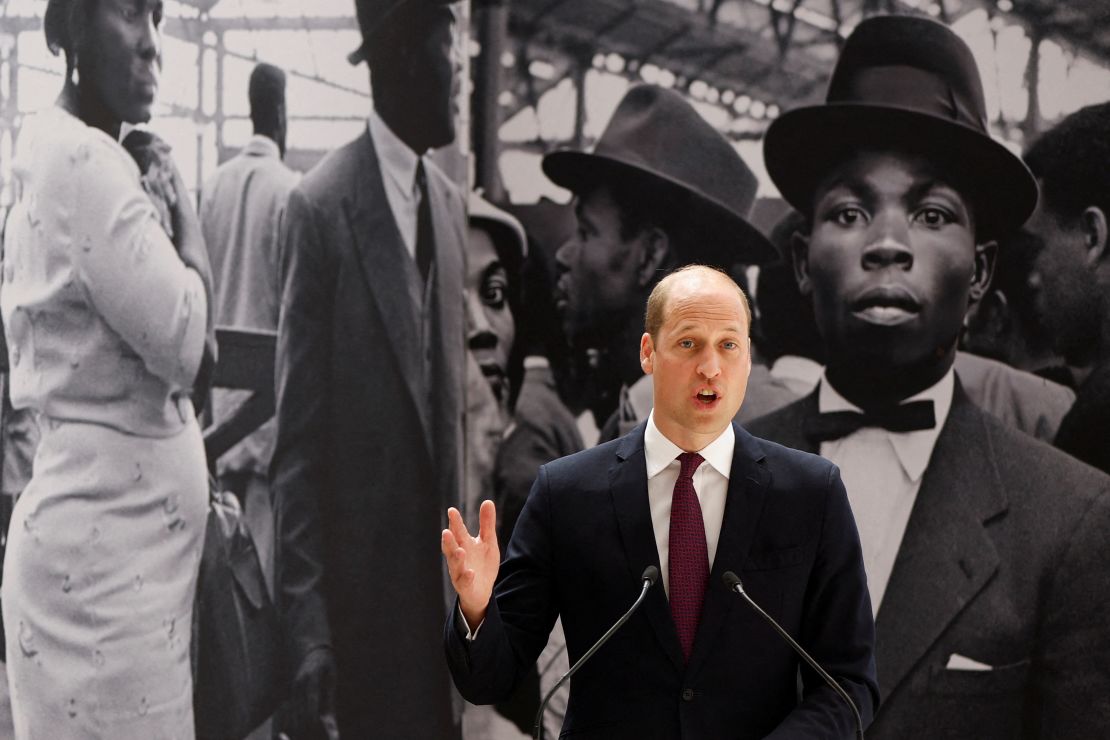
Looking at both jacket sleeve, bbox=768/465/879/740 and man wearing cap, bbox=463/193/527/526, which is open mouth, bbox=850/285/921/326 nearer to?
man wearing cap, bbox=463/193/527/526

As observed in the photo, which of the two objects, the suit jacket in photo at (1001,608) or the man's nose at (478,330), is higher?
the man's nose at (478,330)

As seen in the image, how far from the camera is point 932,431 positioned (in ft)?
11.6

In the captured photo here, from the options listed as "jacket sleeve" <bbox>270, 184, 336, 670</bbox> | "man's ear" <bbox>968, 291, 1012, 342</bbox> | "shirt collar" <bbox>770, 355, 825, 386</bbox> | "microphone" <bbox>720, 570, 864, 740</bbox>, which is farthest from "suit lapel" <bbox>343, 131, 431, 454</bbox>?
"microphone" <bbox>720, 570, 864, 740</bbox>

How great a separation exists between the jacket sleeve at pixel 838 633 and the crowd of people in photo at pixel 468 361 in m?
1.99

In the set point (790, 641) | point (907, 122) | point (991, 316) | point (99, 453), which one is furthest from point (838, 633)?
point (99, 453)

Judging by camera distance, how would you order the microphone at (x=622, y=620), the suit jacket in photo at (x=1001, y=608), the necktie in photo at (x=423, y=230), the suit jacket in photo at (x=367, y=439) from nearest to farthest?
the microphone at (x=622, y=620) < the suit jacket in photo at (x=1001, y=608) < the suit jacket in photo at (x=367, y=439) < the necktie in photo at (x=423, y=230)

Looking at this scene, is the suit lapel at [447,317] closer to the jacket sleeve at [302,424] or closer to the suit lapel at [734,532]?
the jacket sleeve at [302,424]

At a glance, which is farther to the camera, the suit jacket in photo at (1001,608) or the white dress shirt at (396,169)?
the white dress shirt at (396,169)

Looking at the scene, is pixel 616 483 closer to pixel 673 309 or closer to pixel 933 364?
pixel 673 309

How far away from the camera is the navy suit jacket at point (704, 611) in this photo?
1.35m

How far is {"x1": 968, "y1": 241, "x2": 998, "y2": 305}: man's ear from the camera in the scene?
356 centimetres

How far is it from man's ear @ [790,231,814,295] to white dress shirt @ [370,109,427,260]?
1.33 metres

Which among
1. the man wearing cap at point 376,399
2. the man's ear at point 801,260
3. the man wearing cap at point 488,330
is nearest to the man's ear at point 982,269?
the man's ear at point 801,260

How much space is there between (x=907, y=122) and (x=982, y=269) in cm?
54
